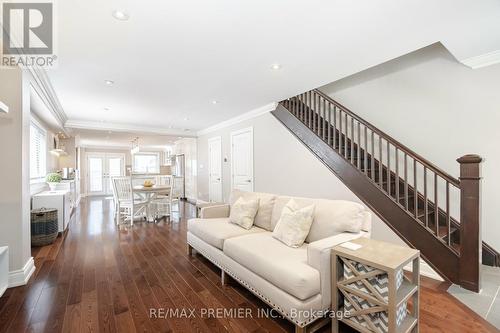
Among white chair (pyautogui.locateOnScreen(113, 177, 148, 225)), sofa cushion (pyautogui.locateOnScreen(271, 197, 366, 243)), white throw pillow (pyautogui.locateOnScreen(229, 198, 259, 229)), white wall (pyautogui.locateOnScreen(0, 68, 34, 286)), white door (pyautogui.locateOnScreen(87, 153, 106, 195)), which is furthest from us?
white door (pyautogui.locateOnScreen(87, 153, 106, 195))

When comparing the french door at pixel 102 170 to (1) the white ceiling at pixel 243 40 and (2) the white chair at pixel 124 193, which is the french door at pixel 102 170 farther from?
(1) the white ceiling at pixel 243 40

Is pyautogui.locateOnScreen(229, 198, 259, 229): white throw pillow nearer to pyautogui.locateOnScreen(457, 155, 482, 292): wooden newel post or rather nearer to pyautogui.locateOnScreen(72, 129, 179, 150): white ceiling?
pyautogui.locateOnScreen(457, 155, 482, 292): wooden newel post

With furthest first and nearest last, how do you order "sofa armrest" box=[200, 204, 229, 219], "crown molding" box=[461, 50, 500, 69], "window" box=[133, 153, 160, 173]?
"window" box=[133, 153, 160, 173] < "sofa armrest" box=[200, 204, 229, 219] < "crown molding" box=[461, 50, 500, 69]

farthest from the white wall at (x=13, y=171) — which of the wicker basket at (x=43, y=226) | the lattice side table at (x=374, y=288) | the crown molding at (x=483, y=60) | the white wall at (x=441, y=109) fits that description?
the crown molding at (x=483, y=60)

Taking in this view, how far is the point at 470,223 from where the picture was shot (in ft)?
7.25

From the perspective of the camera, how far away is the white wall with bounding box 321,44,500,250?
2689 mm

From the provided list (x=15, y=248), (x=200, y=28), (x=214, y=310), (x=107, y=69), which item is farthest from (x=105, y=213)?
(x=200, y=28)

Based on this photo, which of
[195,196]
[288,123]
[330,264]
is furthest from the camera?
[195,196]

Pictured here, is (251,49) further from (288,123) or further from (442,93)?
(442,93)

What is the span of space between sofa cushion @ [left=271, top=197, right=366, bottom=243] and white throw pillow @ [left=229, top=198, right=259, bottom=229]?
71 cm

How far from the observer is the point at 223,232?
8.52ft

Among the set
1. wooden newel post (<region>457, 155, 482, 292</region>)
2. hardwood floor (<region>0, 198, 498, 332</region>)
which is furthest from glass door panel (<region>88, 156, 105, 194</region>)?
wooden newel post (<region>457, 155, 482, 292</region>)

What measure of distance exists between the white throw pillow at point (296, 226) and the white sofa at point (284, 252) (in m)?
0.07

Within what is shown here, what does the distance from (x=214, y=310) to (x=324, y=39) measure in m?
2.74
